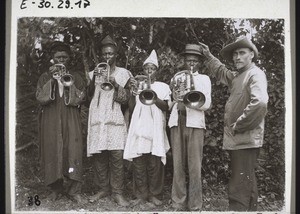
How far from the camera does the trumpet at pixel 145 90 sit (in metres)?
5.09

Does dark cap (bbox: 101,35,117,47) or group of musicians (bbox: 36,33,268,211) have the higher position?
dark cap (bbox: 101,35,117,47)

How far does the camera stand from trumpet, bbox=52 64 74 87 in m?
5.13

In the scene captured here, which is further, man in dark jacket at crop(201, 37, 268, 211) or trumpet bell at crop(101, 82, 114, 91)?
trumpet bell at crop(101, 82, 114, 91)

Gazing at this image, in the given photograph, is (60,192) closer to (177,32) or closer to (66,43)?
(66,43)

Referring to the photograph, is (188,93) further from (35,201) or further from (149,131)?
(35,201)

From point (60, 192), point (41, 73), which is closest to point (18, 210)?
point (60, 192)

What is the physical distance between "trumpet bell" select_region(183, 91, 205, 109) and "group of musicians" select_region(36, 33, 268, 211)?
0.01m

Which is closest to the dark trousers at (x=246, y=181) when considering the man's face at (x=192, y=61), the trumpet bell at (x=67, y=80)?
the man's face at (x=192, y=61)

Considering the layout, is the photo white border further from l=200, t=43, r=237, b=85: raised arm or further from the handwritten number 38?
the handwritten number 38

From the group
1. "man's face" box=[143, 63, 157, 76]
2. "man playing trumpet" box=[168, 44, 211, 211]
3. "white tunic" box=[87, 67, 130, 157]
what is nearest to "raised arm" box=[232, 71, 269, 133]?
"man playing trumpet" box=[168, 44, 211, 211]

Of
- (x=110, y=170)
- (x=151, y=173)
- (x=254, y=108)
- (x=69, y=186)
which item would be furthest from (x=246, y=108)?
(x=69, y=186)

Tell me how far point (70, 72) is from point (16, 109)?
2.63 ft

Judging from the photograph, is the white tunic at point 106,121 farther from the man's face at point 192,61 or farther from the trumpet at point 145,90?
the man's face at point 192,61

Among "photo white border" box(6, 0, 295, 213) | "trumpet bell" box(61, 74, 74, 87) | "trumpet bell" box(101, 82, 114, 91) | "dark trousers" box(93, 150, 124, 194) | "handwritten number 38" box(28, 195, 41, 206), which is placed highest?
"photo white border" box(6, 0, 295, 213)
